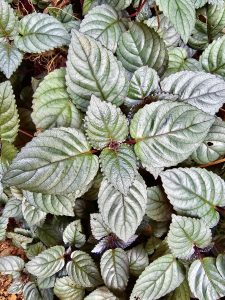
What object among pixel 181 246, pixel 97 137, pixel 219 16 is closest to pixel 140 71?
pixel 97 137

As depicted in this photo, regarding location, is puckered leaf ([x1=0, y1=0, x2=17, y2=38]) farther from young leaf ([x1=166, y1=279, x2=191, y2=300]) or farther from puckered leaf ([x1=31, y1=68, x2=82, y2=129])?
young leaf ([x1=166, y1=279, x2=191, y2=300])

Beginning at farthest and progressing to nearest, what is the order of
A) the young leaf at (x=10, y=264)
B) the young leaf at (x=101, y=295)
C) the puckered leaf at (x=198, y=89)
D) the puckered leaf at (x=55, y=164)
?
1. the young leaf at (x=10, y=264)
2. the young leaf at (x=101, y=295)
3. the puckered leaf at (x=198, y=89)
4. the puckered leaf at (x=55, y=164)

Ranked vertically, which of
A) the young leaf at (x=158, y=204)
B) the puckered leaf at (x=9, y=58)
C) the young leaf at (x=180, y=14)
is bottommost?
the young leaf at (x=158, y=204)

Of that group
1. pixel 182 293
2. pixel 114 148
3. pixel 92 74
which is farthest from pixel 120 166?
pixel 182 293

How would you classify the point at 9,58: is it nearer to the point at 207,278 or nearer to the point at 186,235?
the point at 186,235

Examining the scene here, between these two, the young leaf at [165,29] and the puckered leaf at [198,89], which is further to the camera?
the young leaf at [165,29]

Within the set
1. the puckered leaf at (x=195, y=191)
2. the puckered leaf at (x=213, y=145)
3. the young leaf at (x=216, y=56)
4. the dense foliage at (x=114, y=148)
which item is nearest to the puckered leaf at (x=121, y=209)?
the dense foliage at (x=114, y=148)

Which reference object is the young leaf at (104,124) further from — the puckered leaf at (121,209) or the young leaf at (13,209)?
the young leaf at (13,209)

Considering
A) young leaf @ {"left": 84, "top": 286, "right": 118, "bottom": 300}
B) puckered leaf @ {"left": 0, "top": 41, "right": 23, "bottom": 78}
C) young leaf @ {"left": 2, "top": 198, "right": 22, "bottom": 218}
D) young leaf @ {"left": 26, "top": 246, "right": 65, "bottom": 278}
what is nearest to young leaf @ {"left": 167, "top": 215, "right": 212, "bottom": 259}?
young leaf @ {"left": 84, "top": 286, "right": 118, "bottom": 300}
